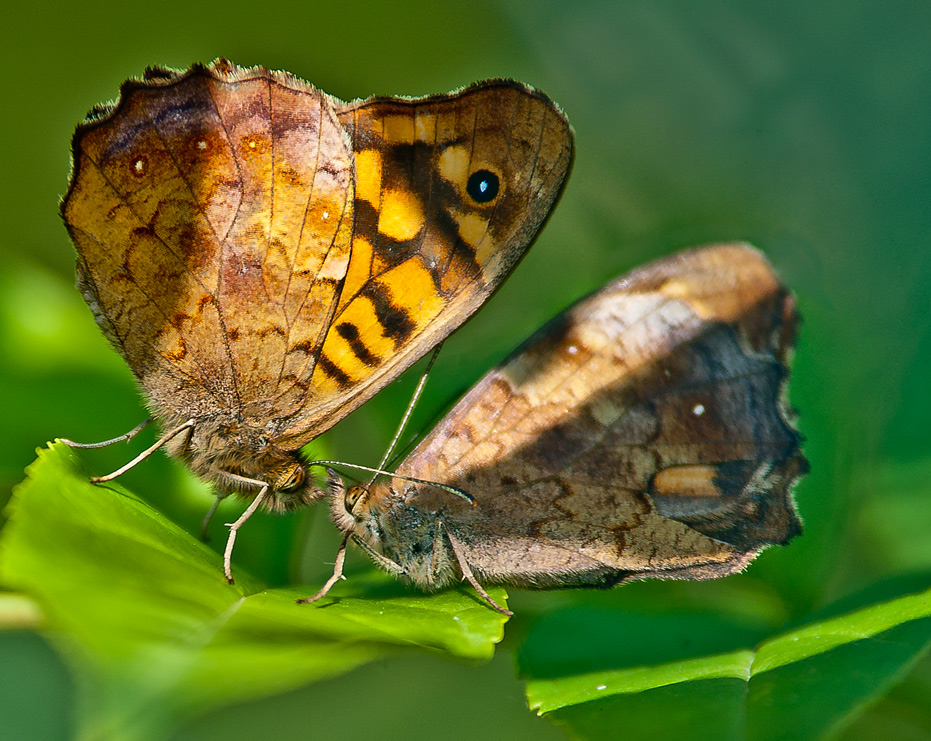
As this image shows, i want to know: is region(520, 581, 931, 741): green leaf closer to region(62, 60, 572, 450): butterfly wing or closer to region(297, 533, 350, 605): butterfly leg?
region(297, 533, 350, 605): butterfly leg

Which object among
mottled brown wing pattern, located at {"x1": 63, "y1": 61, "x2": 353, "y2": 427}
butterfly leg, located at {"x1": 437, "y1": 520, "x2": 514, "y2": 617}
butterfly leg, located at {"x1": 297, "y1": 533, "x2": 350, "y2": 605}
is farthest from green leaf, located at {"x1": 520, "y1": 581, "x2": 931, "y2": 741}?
mottled brown wing pattern, located at {"x1": 63, "y1": 61, "x2": 353, "y2": 427}

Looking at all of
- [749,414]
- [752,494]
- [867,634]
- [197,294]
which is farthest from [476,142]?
[867,634]

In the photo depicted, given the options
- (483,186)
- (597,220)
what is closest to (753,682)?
(483,186)

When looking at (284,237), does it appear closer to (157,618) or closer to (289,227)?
(289,227)

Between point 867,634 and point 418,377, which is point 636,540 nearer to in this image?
point 867,634

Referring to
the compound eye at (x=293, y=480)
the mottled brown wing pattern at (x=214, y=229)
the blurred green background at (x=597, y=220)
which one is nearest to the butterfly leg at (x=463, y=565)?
the blurred green background at (x=597, y=220)

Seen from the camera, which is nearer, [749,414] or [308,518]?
[749,414]

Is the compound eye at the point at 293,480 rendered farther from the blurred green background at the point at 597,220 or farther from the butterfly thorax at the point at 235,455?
the blurred green background at the point at 597,220
